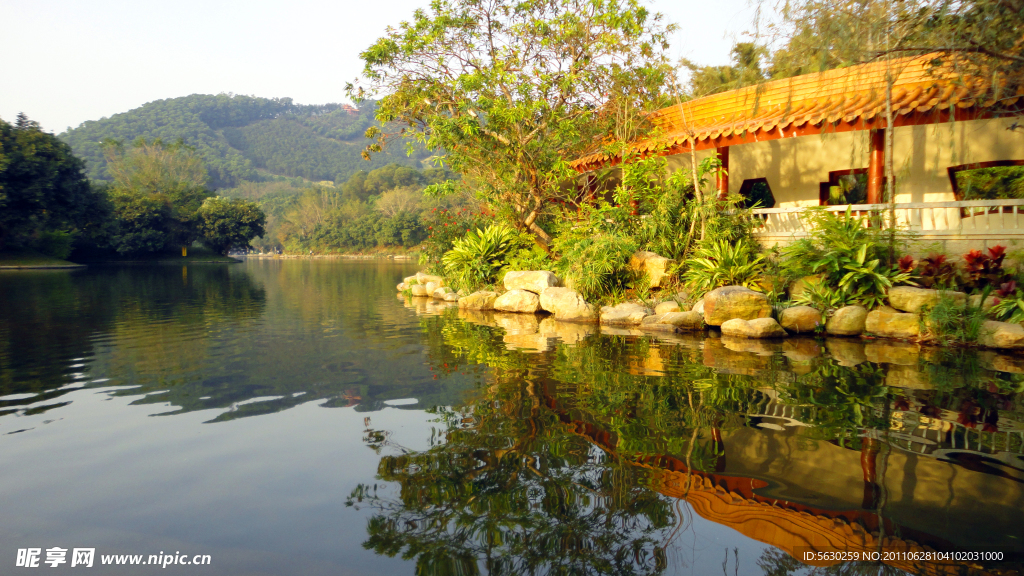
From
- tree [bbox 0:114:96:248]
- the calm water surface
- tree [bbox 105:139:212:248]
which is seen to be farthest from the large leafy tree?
tree [bbox 105:139:212:248]

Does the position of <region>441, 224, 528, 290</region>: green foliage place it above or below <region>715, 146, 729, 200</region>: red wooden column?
below

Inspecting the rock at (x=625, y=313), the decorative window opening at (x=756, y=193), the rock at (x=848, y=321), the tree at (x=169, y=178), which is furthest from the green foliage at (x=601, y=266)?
the tree at (x=169, y=178)

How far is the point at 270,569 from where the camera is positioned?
2725 mm

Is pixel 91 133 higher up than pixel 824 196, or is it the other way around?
pixel 91 133

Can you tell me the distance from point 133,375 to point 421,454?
460 centimetres

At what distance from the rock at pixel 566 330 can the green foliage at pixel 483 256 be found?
3.88 meters

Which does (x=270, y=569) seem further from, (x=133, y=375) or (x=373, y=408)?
(x=133, y=375)

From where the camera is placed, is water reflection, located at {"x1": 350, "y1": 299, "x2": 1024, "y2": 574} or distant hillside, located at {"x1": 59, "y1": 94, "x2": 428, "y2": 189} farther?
distant hillside, located at {"x1": 59, "y1": 94, "x2": 428, "y2": 189}

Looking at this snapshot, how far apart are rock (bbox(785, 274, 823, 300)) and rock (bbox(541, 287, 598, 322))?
360 centimetres

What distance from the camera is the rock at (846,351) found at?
7.26 m

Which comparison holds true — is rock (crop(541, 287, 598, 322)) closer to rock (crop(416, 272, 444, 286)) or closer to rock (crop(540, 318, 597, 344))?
rock (crop(540, 318, 597, 344))

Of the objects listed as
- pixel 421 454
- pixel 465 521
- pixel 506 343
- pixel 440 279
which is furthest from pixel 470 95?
pixel 465 521

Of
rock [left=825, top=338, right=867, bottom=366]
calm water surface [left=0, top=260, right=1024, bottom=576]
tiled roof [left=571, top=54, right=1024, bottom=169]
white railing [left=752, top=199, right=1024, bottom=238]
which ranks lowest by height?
rock [left=825, top=338, right=867, bottom=366]

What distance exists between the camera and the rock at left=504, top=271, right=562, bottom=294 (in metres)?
12.8
